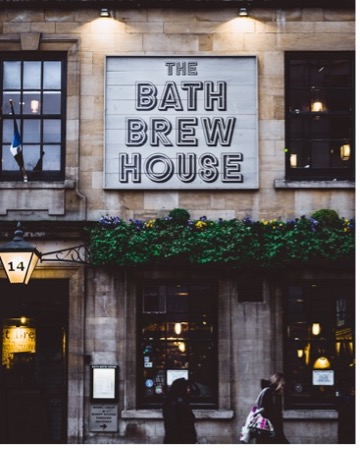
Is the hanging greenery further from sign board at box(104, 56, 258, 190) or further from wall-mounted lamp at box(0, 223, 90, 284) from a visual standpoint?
wall-mounted lamp at box(0, 223, 90, 284)

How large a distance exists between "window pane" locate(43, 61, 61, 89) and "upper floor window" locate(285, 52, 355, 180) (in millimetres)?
3996

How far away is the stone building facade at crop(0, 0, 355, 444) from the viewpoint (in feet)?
46.7

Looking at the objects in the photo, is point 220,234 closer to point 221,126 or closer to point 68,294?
point 221,126

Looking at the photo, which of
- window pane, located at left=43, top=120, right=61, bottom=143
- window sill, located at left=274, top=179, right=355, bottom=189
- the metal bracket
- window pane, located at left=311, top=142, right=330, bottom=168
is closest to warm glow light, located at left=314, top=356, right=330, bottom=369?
window sill, located at left=274, top=179, right=355, bottom=189

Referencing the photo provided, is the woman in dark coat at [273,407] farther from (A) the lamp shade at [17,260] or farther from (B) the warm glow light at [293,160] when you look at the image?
(B) the warm glow light at [293,160]

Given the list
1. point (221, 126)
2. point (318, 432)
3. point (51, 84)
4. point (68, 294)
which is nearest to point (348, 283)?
point (318, 432)

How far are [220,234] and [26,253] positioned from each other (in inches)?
129

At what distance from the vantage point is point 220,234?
14.1 meters

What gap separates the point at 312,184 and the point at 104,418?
5231mm

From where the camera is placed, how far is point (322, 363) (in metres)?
14.5

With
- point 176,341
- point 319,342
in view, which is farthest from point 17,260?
point 319,342

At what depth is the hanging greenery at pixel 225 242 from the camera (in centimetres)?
1403

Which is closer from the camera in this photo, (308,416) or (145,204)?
(308,416)

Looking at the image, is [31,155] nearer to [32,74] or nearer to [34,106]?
[34,106]
